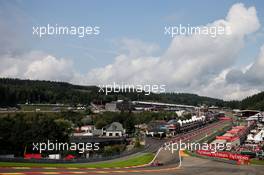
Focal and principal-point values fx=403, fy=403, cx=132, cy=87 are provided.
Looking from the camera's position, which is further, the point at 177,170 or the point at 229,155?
the point at 229,155

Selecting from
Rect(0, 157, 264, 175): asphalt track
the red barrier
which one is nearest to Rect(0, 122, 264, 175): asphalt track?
Rect(0, 157, 264, 175): asphalt track

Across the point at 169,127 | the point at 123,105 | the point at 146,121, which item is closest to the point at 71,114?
the point at 146,121

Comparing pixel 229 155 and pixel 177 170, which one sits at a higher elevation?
pixel 177 170

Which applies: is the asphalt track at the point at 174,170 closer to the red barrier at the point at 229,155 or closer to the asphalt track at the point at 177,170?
the asphalt track at the point at 177,170

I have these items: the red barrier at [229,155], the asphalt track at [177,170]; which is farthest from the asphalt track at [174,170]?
the red barrier at [229,155]

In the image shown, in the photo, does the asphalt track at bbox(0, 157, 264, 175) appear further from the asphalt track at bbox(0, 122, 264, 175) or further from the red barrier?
the red barrier

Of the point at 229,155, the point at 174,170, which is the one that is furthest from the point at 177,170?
the point at 229,155

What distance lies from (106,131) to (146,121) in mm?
43757

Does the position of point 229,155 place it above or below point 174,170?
below

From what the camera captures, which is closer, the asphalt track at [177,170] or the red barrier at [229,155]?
the asphalt track at [177,170]

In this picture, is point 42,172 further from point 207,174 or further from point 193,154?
point 193,154

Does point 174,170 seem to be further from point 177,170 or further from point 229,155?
point 229,155

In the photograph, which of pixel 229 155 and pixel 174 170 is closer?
pixel 174 170

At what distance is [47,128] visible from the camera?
7431 cm
